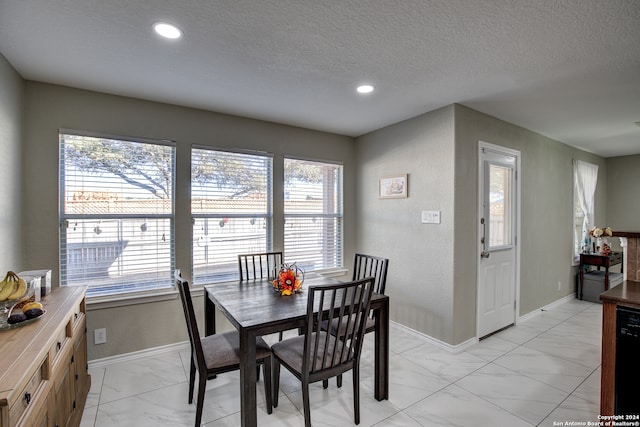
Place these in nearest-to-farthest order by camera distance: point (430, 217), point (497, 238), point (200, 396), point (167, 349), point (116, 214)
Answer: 1. point (200, 396)
2. point (116, 214)
3. point (167, 349)
4. point (430, 217)
5. point (497, 238)

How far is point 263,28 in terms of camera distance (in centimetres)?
179

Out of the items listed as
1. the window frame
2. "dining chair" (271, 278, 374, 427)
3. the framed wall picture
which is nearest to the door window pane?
the framed wall picture

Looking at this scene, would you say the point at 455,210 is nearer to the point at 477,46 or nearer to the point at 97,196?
the point at 477,46

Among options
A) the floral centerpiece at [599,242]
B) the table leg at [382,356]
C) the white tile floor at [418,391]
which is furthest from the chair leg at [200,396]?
the floral centerpiece at [599,242]

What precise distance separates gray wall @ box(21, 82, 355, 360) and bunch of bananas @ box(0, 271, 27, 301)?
100cm

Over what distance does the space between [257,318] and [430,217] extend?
218 centimetres

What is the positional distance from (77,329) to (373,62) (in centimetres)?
276

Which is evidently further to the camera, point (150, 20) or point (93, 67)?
point (93, 67)

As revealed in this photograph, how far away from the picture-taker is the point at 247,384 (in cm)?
176

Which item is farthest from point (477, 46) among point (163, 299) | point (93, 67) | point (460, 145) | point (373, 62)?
point (163, 299)

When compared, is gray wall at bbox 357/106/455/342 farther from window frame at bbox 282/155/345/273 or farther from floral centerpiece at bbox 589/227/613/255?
floral centerpiece at bbox 589/227/613/255

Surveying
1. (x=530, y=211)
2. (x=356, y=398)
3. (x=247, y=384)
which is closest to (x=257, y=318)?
(x=247, y=384)

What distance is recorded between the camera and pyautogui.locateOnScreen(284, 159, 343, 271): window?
12.7 ft

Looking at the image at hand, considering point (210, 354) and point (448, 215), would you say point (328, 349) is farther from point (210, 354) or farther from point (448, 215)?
point (448, 215)
